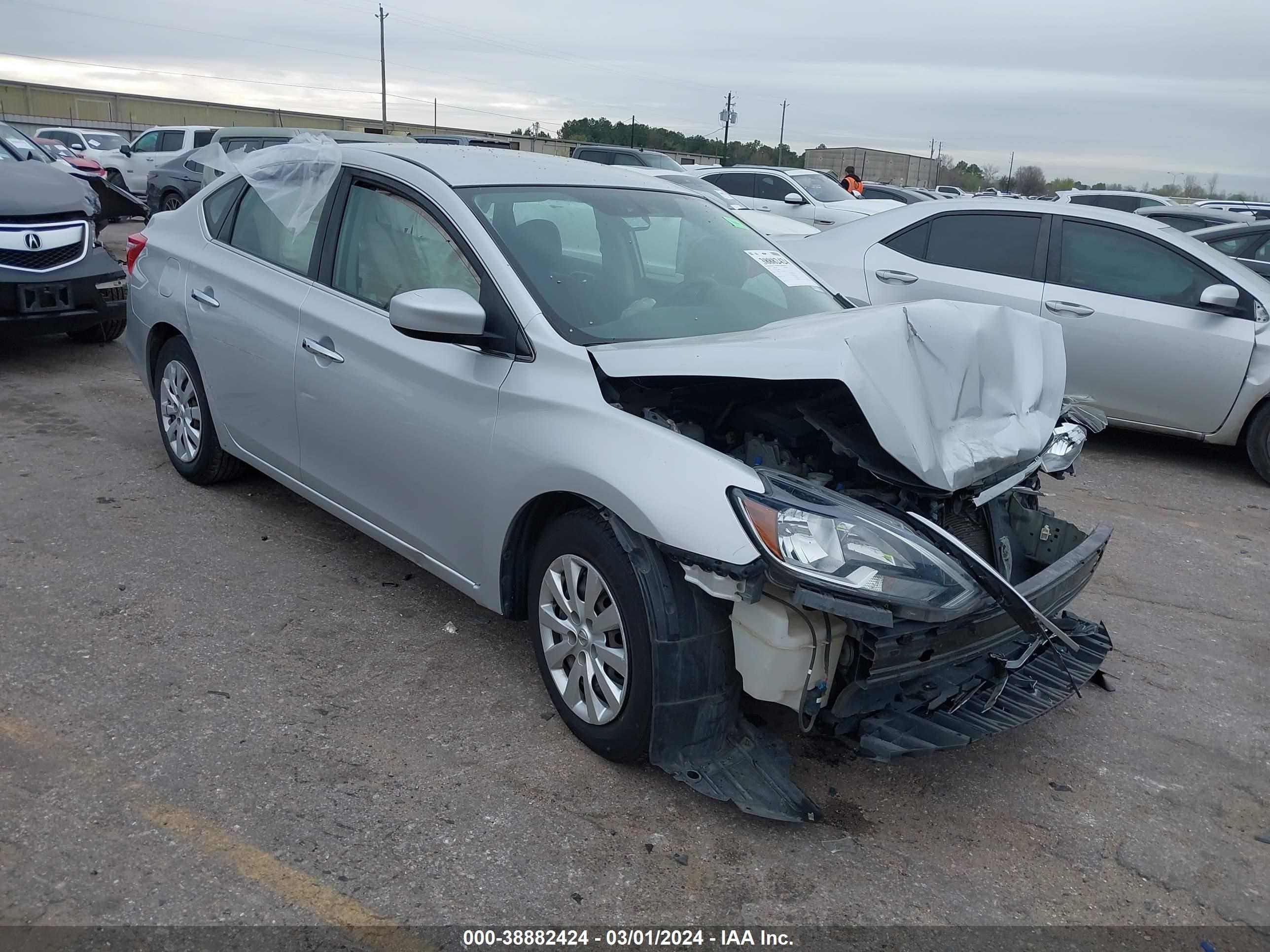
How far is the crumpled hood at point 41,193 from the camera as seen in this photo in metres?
7.25

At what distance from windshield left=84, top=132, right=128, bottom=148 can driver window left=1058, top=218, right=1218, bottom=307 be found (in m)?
24.6

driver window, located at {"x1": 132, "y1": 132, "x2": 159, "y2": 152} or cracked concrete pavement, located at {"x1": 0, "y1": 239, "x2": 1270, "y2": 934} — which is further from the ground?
driver window, located at {"x1": 132, "y1": 132, "x2": 159, "y2": 152}

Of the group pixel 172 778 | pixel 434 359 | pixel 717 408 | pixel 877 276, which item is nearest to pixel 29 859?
pixel 172 778

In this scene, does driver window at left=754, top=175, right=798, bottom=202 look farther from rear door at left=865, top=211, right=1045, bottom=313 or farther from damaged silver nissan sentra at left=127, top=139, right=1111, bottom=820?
damaged silver nissan sentra at left=127, top=139, right=1111, bottom=820

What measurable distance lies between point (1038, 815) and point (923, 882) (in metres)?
0.56

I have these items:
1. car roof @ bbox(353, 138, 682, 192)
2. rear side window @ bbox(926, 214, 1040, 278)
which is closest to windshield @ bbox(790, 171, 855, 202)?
rear side window @ bbox(926, 214, 1040, 278)

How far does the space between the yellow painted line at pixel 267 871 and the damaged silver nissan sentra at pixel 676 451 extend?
0.86 m

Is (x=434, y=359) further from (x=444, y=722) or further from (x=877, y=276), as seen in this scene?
(x=877, y=276)

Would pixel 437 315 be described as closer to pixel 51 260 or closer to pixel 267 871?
pixel 267 871

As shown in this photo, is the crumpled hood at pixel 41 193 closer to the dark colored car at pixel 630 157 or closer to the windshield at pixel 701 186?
the windshield at pixel 701 186

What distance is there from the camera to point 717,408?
3254 millimetres

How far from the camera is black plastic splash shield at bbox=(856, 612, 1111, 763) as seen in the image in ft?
9.18

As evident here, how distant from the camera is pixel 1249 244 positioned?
8.63 m

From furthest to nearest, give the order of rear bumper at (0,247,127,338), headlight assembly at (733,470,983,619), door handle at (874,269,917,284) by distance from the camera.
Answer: door handle at (874,269,917,284) → rear bumper at (0,247,127,338) → headlight assembly at (733,470,983,619)
